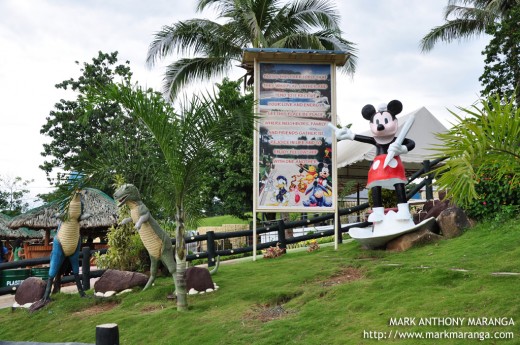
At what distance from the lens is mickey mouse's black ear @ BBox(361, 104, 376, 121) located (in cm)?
920

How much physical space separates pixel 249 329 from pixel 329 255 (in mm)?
4055

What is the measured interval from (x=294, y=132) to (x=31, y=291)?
537 centimetres

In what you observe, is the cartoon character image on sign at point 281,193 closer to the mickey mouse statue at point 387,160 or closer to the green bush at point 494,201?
the mickey mouse statue at point 387,160

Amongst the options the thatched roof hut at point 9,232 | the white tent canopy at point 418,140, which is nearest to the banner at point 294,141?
the white tent canopy at point 418,140

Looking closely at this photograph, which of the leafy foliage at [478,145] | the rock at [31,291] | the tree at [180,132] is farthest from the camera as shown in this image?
the rock at [31,291]

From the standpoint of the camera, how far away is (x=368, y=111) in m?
9.22

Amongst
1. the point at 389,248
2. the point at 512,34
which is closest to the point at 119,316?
the point at 389,248

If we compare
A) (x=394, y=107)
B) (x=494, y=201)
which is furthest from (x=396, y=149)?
(x=494, y=201)

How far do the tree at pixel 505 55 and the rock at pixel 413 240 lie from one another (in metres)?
9.12

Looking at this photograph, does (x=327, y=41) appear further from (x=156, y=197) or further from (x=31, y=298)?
(x=31, y=298)

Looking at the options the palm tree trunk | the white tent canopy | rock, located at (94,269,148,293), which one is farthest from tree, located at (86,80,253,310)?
the white tent canopy

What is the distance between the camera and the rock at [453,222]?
888 centimetres

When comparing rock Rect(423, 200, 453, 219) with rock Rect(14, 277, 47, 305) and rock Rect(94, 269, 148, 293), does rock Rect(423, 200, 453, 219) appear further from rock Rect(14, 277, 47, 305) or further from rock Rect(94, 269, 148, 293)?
rock Rect(14, 277, 47, 305)

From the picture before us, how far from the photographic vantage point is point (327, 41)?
669 inches
